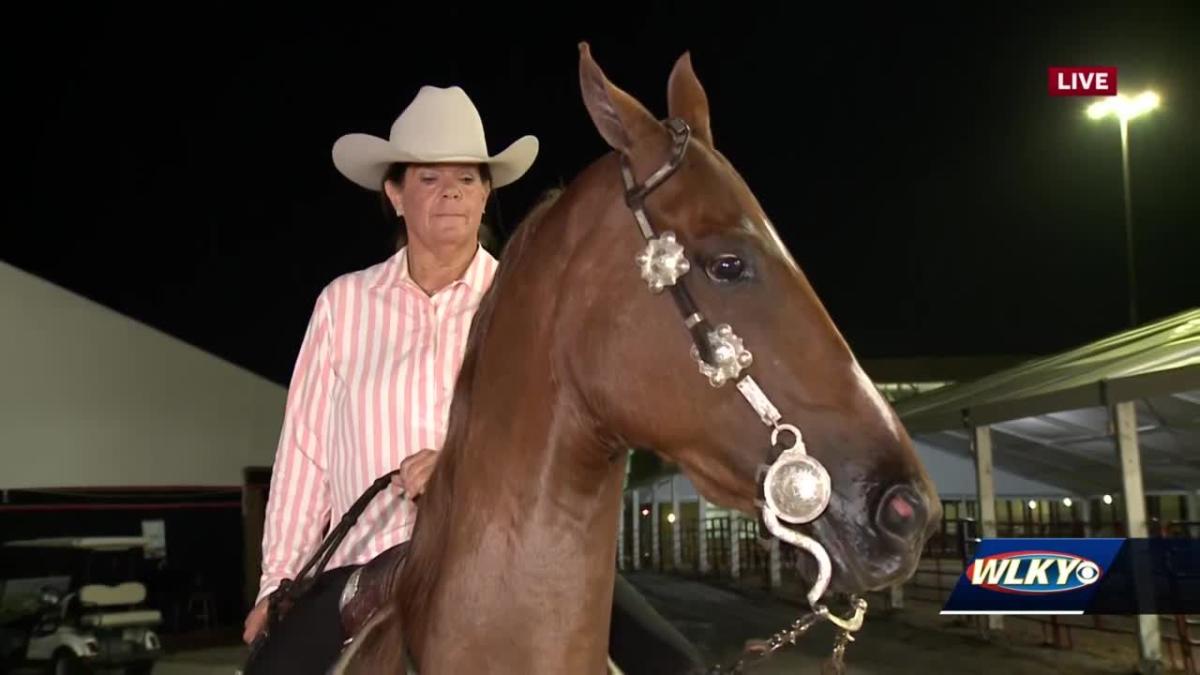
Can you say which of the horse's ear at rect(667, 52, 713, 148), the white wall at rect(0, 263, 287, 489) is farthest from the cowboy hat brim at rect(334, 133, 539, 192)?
the white wall at rect(0, 263, 287, 489)

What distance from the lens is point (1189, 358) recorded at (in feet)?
24.3

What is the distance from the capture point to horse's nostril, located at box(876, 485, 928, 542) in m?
1.34

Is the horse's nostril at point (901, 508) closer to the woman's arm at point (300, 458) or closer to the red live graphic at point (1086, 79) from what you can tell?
the woman's arm at point (300, 458)

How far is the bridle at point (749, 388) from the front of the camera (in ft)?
4.51

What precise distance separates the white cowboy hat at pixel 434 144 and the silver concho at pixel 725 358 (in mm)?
928

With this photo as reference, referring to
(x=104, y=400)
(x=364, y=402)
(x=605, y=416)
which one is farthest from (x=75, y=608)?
(x=605, y=416)

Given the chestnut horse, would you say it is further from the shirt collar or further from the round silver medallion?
the shirt collar

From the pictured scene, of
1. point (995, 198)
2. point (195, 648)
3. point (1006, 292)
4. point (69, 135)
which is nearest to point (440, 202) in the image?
point (195, 648)

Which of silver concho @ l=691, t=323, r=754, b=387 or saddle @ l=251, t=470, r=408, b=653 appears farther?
saddle @ l=251, t=470, r=408, b=653

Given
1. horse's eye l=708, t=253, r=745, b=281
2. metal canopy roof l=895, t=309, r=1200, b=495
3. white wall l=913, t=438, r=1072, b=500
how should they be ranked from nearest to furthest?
horse's eye l=708, t=253, r=745, b=281, metal canopy roof l=895, t=309, r=1200, b=495, white wall l=913, t=438, r=1072, b=500

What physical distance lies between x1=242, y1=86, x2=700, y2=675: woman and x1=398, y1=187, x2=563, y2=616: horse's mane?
28 centimetres

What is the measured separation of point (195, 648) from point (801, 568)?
11583 mm

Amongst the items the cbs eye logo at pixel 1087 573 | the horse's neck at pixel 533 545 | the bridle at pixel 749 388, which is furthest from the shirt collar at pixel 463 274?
the cbs eye logo at pixel 1087 573

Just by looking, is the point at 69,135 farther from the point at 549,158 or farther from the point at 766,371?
the point at 766,371
